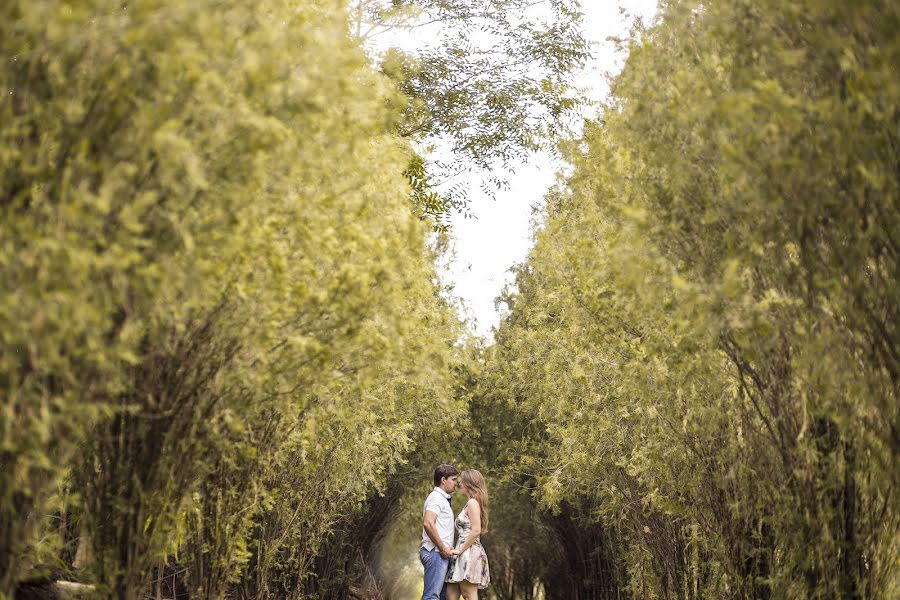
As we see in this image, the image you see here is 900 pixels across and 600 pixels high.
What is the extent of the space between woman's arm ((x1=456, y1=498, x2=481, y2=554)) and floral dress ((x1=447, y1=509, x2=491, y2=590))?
0.22 feet

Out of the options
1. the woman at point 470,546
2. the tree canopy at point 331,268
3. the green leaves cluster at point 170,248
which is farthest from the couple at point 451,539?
the green leaves cluster at point 170,248

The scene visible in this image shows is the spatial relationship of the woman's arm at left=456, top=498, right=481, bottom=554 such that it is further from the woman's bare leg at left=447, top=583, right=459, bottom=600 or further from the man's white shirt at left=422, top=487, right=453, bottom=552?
the woman's bare leg at left=447, top=583, right=459, bottom=600

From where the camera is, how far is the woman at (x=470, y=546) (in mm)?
9031

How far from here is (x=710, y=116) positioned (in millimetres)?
4871

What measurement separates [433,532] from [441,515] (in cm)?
19

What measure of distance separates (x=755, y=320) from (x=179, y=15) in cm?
305

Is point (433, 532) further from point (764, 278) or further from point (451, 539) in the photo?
point (764, 278)

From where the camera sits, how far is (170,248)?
433cm

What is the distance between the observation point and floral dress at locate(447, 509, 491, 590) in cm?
905

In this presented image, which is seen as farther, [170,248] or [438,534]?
[438,534]

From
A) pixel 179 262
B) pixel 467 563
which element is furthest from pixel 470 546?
pixel 179 262

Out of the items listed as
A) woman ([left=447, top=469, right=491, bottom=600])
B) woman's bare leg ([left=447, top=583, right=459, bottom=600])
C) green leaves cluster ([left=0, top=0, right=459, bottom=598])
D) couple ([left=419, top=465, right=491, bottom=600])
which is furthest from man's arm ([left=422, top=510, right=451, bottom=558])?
green leaves cluster ([left=0, top=0, right=459, bottom=598])

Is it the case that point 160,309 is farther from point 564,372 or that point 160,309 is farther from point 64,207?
point 564,372

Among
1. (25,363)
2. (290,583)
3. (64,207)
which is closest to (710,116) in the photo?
(64,207)
